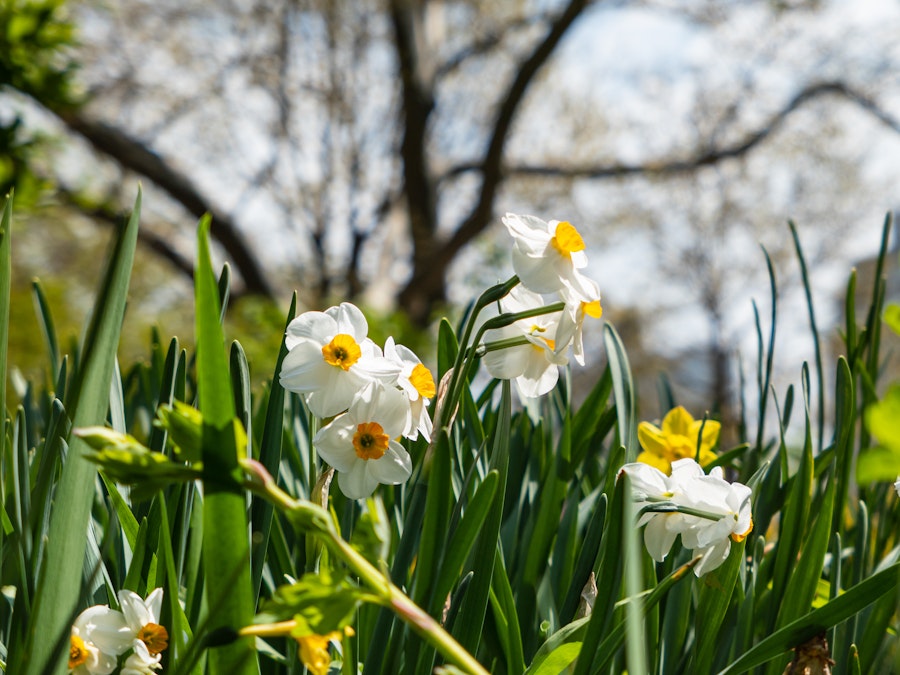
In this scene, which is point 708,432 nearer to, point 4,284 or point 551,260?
point 551,260

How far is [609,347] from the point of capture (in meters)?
0.76

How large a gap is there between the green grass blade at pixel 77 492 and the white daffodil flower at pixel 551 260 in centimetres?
23

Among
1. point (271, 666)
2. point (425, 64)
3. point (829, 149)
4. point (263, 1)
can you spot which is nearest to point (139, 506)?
point (271, 666)

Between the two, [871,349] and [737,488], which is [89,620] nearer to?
[737,488]

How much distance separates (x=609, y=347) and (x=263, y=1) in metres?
8.40

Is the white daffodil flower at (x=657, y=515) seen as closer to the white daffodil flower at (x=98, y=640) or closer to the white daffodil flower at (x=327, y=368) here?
the white daffodil flower at (x=327, y=368)

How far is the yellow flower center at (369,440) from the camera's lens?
0.46 m

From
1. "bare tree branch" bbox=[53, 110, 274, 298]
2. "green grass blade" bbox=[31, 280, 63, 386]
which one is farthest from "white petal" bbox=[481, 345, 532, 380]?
"bare tree branch" bbox=[53, 110, 274, 298]

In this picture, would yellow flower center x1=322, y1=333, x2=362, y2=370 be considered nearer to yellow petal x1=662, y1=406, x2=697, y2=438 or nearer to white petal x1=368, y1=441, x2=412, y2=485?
white petal x1=368, y1=441, x2=412, y2=485

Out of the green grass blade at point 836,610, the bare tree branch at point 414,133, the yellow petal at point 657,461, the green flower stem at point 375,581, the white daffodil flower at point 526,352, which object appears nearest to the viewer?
the green flower stem at point 375,581

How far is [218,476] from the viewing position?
1.08 ft

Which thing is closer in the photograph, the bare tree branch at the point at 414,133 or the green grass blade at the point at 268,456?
the green grass blade at the point at 268,456

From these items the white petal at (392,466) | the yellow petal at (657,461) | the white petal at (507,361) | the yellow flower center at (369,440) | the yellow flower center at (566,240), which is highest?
the yellow flower center at (566,240)

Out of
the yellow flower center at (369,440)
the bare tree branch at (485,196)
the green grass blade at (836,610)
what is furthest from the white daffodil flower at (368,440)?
the bare tree branch at (485,196)
